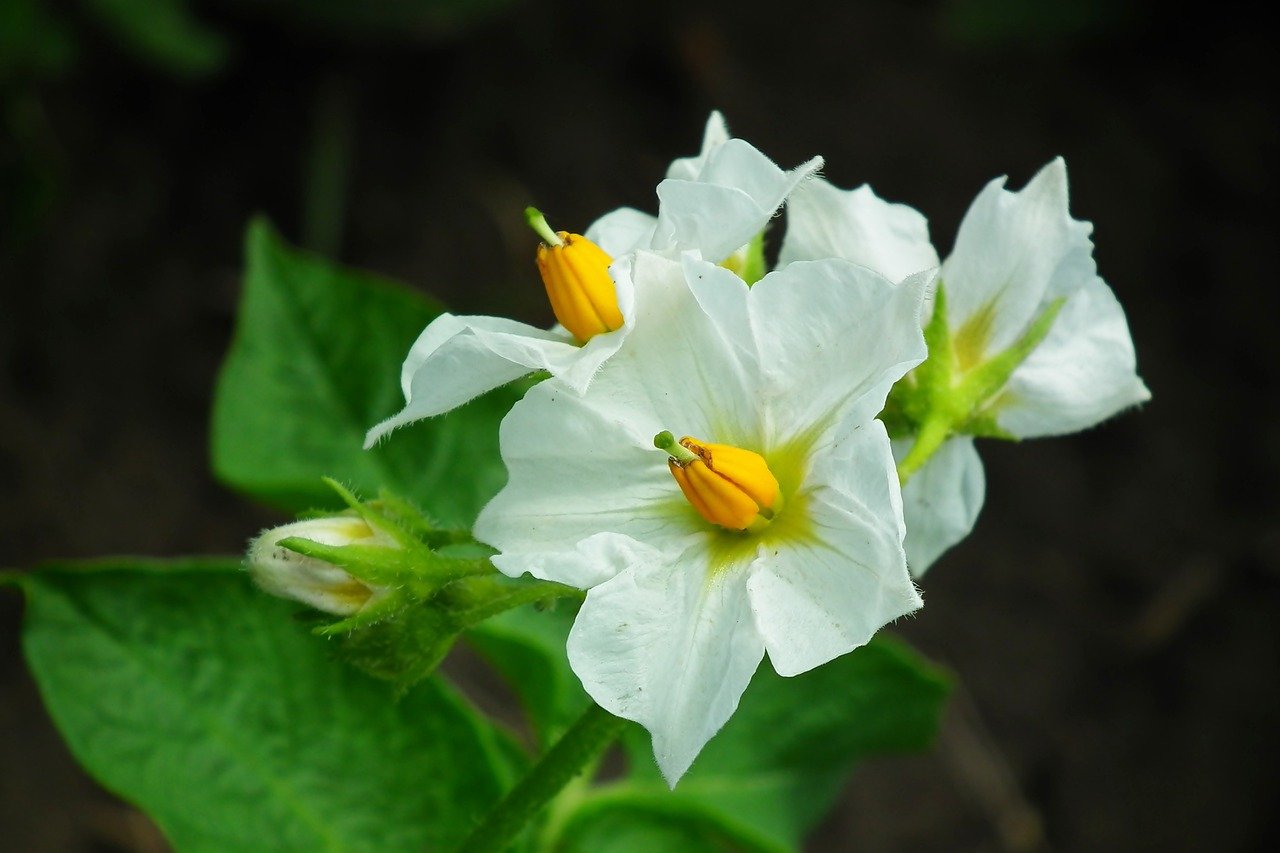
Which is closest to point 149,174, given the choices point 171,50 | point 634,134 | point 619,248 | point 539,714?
point 171,50

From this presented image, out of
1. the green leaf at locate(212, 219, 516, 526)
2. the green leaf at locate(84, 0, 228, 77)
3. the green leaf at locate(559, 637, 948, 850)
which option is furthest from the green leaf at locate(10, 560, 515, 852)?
the green leaf at locate(84, 0, 228, 77)

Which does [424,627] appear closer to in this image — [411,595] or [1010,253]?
[411,595]

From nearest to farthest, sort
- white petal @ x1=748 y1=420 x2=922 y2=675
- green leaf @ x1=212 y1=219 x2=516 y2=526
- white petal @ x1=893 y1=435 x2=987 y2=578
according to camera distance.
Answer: white petal @ x1=748 y1=420 x2=922 y2=675 < white petal @ x1=893 y1=435 x2=987 y2=578 < green leaf @ x1=212 y1=219 x2=516 y2=526

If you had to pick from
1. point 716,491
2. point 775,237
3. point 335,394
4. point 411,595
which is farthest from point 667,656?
point 775,237

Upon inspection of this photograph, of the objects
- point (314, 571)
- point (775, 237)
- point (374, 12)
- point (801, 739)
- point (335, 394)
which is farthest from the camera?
point (374, 12)

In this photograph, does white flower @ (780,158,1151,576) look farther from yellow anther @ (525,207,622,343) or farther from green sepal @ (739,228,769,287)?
yellow anther @ (525,207,622,343)

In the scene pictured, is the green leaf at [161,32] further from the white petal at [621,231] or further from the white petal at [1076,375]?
the white petal at [1076,375]
